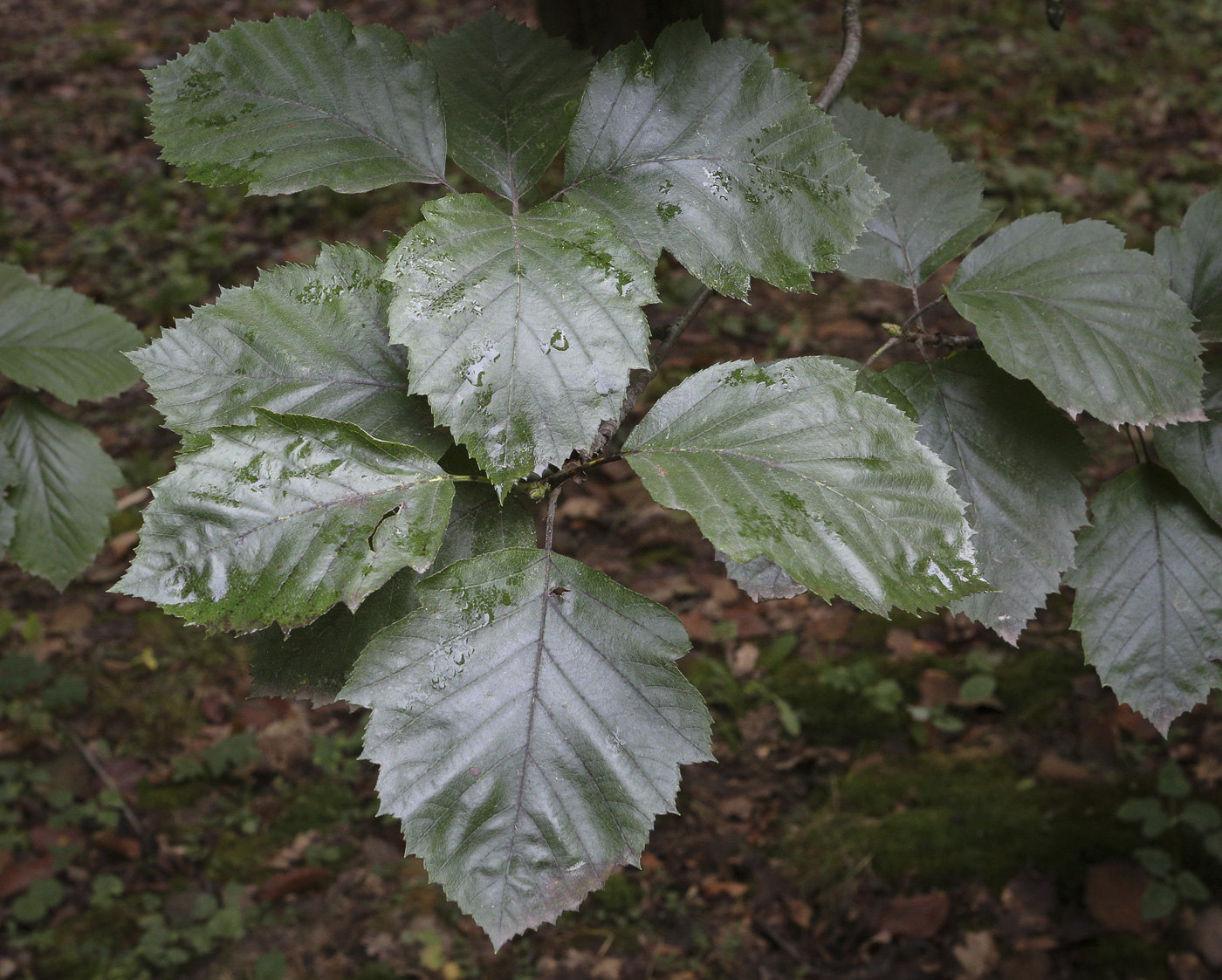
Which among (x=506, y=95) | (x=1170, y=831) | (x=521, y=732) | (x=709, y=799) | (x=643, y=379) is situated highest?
(x=506, y=95)

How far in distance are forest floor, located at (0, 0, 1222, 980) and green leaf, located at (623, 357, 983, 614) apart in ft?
5.67

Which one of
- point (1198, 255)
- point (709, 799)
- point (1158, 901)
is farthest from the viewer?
point (709, 799)

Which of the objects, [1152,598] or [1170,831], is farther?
[1170,831]

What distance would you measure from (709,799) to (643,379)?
9.46 feet

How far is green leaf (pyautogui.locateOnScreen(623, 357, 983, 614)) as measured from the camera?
870 millimetres

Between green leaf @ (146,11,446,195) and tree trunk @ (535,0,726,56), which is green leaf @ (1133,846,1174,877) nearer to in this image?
tree trunk @ (535,0,726,56)

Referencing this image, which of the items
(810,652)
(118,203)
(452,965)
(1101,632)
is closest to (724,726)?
(810,652)

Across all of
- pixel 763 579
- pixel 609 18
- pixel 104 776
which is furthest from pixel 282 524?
pixel 104 776

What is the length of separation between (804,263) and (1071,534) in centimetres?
49

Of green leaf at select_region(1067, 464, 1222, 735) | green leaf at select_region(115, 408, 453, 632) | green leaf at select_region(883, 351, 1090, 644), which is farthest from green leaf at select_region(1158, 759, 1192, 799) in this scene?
green leaf at select_region(115, 408, 453, 632)

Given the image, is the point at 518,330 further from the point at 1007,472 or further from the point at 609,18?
the point at 609,18

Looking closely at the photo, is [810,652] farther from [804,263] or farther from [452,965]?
[804,263]

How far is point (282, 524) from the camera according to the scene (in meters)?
0.88

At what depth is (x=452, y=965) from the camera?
3299 mm
